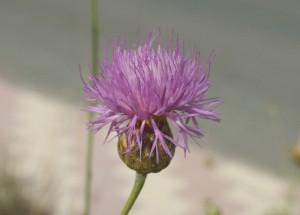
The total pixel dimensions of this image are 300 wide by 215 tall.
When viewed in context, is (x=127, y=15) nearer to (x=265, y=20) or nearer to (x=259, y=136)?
(x=265, y=20)

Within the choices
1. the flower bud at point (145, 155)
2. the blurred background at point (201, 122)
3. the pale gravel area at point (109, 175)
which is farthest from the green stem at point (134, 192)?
the pale gravel area at point (109, 175)

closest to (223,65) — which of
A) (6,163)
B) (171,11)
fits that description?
(171,11)

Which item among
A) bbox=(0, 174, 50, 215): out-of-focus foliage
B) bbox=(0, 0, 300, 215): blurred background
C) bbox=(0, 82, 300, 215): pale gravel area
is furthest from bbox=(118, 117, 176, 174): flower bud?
bbox=(0, 82, 300, 215): pale gravel area

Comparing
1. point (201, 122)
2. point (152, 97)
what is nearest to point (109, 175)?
point (201, 122)

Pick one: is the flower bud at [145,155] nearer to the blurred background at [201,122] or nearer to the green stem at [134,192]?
the green stem at [134,192]

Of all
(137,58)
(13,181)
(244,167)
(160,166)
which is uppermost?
(137,58)

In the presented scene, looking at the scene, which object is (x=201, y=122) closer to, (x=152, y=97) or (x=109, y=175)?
(x=109, y=175)

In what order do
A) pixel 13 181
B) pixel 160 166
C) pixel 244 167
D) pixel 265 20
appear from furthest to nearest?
pixel 265 20, pixel 244 167, pixel 13 181, pixel 160 166

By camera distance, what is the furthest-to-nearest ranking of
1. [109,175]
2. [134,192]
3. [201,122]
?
[201,122]
[109,175]
[134,192]
